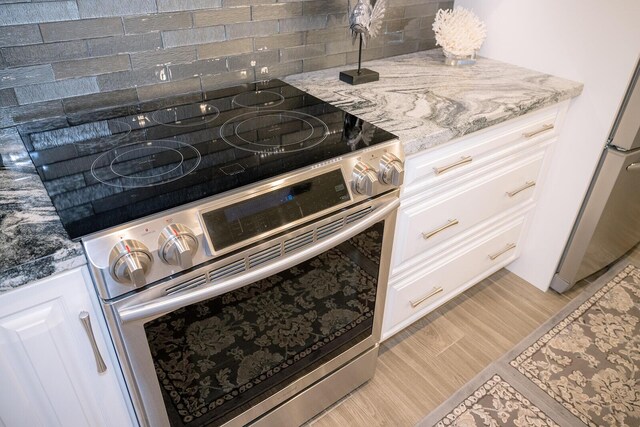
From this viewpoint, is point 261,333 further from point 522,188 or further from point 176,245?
point 522,188

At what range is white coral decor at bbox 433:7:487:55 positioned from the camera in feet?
6.05

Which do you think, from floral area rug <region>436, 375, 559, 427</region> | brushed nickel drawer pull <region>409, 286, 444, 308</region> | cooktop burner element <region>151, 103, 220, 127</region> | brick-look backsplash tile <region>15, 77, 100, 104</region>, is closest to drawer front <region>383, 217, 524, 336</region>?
brushed nickel drawer pull <region>409, 286, 444, 308</region>

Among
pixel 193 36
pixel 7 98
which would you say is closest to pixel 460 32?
pixel 193 36

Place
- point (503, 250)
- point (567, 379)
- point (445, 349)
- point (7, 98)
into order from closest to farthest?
point (7, 98) → point (567, 379) → point (445, 349) → point (503, 250)

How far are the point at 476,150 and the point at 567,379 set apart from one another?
960 millimetres

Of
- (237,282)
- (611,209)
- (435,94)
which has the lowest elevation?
(611,209)

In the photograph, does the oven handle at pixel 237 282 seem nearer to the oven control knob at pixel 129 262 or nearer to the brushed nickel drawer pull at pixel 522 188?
the oven control knob at pixel 129 262

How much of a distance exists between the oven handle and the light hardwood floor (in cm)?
76

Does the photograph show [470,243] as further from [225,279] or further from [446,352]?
[225,279]

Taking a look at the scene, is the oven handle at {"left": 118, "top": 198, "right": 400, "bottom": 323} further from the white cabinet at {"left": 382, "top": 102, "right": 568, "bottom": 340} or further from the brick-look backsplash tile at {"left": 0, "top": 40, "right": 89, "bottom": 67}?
the brick-look backsplash tile at {"left": 0, "top": 40, "right": 89, "bottom": 67}

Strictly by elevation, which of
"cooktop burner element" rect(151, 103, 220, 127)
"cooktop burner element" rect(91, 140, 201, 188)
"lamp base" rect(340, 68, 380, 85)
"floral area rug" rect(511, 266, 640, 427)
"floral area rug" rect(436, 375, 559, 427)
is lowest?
"floral area rug" rect(436, 375, 559, 427)

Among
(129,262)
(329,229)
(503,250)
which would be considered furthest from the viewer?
(503,250)

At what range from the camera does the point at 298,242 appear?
106cm

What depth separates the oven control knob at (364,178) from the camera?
1.11m
